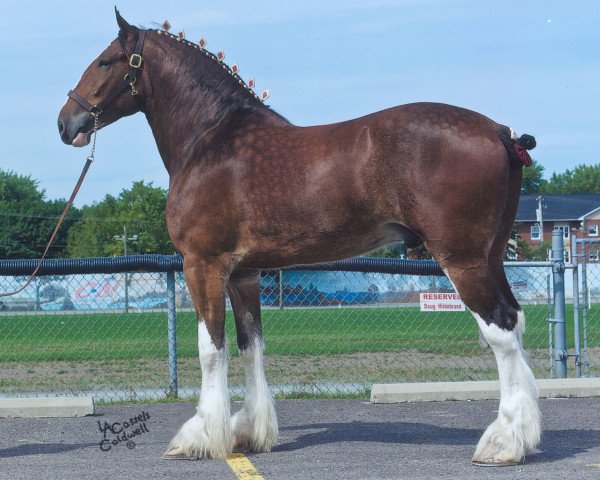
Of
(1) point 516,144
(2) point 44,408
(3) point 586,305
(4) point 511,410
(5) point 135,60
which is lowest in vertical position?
(2) point 44,408

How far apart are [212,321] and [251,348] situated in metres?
0.64

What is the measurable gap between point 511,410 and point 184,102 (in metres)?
3.19

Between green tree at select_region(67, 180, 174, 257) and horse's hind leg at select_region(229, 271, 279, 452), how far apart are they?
56.1 m

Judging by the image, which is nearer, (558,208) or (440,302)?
(440,302)

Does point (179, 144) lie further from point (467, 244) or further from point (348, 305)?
point (348, 305)

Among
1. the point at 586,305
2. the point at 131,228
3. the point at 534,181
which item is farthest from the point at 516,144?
the point at 534,181

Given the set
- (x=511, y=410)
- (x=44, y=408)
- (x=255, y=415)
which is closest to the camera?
(x=511, y=410)

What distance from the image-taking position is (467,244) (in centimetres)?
559

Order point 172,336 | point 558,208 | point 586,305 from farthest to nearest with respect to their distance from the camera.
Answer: point 558,208
point 586,305
point 172,336

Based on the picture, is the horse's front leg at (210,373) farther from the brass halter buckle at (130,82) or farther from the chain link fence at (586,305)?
the chain link fence at (586,305)

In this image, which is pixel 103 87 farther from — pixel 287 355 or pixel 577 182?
pixel 577 182

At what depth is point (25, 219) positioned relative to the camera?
70.1 metres

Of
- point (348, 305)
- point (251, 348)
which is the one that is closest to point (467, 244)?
point (251, 348)

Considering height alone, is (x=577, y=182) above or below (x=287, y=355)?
above
